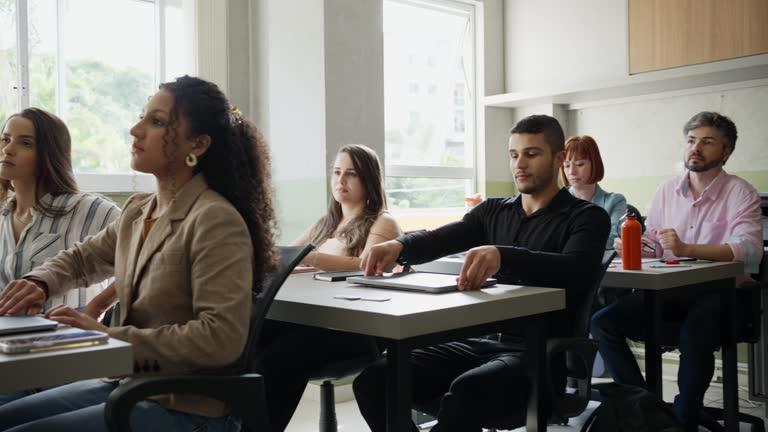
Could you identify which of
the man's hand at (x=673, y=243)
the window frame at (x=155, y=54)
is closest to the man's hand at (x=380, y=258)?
the man's hand at (x=673, y=243)

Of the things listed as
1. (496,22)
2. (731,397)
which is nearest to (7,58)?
(496,22)

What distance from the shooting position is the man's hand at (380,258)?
216cm

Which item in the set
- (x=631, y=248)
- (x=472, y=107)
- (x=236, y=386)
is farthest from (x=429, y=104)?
(x=236, y=386)

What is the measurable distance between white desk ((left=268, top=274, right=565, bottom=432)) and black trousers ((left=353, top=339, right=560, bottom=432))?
0.07m

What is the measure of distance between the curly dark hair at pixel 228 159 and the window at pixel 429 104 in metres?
3.03

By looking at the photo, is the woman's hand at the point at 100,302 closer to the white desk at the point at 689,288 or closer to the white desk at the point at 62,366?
the white desk at the point at 62,366

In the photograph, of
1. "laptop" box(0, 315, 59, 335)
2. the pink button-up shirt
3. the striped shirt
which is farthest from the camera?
the pink button-up shirt

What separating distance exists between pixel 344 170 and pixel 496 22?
2557 millimetres

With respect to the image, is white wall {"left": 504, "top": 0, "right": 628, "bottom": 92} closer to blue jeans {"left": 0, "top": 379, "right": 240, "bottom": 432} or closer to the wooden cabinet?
the wooden cabinet

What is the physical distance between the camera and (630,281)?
7.88 ft

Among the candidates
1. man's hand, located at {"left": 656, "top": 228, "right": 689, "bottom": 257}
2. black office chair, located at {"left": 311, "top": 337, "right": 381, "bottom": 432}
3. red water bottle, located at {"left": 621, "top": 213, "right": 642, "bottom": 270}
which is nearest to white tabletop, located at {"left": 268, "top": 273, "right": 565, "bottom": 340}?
black office chair, located at {"left": 311, "top": 337, "right": 381, "bottom": 432}

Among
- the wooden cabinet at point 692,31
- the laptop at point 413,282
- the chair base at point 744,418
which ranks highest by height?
the wooden cabinet at point 692,31

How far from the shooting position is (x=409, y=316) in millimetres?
1468

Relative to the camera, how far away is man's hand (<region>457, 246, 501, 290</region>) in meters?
1.83
